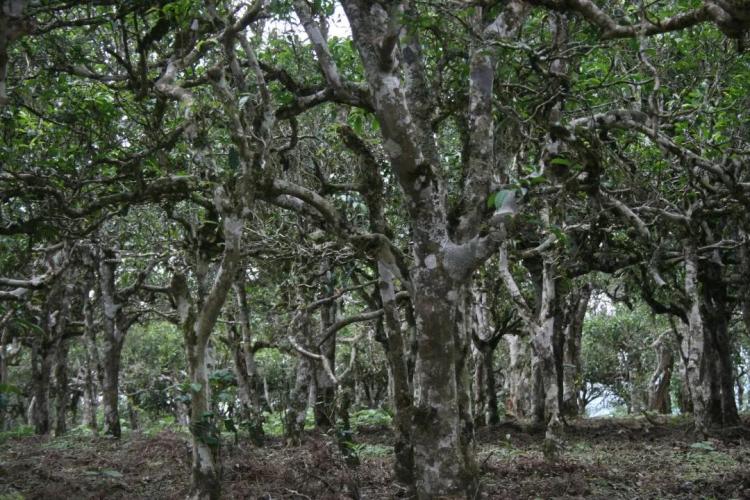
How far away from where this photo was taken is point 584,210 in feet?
37.6

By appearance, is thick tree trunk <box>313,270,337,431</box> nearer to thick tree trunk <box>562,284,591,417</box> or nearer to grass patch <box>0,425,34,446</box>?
thick tree trunk <box>562,284,591,417</box>

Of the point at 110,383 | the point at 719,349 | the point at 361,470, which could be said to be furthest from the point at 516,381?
the point at 110,383

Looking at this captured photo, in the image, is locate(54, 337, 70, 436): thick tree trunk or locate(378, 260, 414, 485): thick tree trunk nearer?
locate(378, 260, 414, 485): thick tree trunk

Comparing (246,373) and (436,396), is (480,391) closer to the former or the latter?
(246,373)

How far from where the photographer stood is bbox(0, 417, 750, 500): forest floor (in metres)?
8.29

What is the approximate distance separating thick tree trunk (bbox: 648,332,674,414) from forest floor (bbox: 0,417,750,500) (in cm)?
1085

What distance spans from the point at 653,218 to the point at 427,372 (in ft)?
26.9

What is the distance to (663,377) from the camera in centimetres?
2519

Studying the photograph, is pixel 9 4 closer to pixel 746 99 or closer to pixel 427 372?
pixel 427 372

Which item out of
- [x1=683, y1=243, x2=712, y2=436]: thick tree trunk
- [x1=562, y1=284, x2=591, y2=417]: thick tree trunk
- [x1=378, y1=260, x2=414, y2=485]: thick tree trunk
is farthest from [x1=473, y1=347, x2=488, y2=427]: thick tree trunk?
[x1=378, y1=260, x2=414, y2=485]: thick tree trunk

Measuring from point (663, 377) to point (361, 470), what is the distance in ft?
62.3

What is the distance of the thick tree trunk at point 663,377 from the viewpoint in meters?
24.8

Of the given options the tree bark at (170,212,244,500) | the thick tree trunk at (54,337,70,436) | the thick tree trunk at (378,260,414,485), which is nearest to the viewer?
the tree bark at (170,212,244,500)

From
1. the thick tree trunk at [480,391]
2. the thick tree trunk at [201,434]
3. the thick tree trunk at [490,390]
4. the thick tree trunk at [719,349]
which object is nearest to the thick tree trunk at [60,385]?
the thick tree trunk at [480,391]
